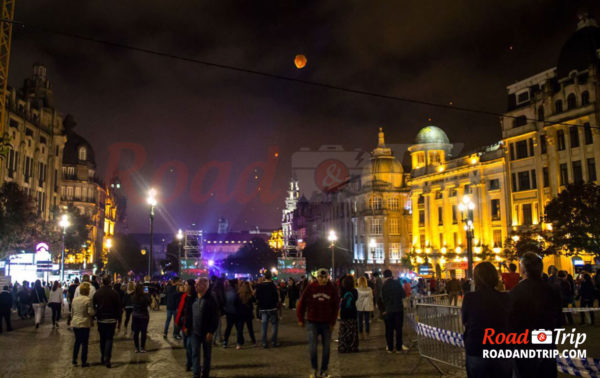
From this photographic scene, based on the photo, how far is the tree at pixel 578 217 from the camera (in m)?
36.8

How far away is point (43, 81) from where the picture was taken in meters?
77.2

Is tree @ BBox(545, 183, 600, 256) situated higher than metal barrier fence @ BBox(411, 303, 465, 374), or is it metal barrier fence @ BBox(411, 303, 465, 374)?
tree @ BBox(545, 183, 600, 256)

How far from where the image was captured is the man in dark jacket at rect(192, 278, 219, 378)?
371 inches

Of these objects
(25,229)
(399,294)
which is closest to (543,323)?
(399,294)

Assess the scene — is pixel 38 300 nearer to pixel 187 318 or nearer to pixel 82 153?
pixel 187 318

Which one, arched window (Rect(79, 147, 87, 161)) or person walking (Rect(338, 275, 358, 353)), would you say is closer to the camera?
person walking (Rect(338, 275, 358, 353))

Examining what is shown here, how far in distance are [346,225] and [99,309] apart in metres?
83.1

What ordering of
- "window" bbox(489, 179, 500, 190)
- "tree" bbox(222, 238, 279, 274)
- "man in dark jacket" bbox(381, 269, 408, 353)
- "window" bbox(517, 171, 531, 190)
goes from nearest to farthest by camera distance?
"man in dark jacket" bbox(381, 269, 408, 353)
"window" bbox(517, 171, 531, 190)
"window" bbox(489, 179, 500, 190)
"tree" bbox(222, 238, 279, 274)

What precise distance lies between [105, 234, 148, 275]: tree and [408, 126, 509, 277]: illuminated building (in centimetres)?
5293

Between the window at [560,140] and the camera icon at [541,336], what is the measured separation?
162 ft

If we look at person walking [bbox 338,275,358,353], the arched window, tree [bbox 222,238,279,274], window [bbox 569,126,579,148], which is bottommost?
person walking [bbox 338,275,358,353]

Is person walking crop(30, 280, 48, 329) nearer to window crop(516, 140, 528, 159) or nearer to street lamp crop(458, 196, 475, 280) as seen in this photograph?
street lamp crop(458, 196, 475, 280)

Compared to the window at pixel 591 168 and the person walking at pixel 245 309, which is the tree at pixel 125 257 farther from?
the person walking at pixel 245 309

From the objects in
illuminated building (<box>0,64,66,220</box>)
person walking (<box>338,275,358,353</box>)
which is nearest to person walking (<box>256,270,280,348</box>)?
person walking (<box>338,275,358,353</box>)
